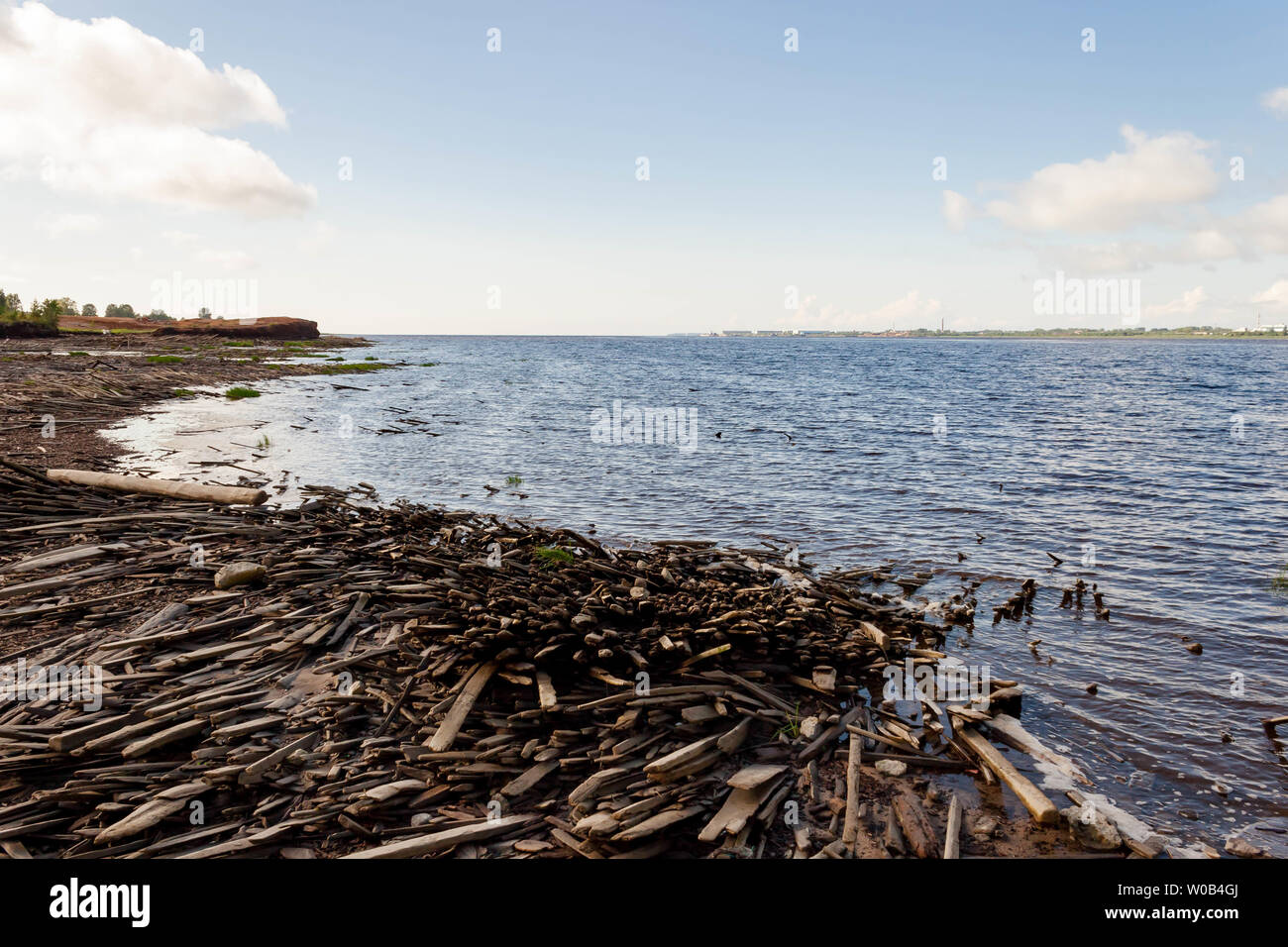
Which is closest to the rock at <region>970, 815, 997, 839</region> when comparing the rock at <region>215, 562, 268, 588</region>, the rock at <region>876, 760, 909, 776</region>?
the rock at <region>876, 760, 909, 776</region>

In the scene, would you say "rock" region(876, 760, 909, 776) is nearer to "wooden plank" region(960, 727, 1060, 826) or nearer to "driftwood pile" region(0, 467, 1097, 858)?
"driftwood pile" region(0, 467, 1097, 858)

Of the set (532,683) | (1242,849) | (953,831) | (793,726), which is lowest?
(1242,849)

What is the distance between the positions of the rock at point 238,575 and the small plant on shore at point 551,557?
466cm

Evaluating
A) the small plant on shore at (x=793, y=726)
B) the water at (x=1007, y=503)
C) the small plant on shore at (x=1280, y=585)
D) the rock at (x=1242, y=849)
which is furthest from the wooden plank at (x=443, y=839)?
the small plant on shore at (x=1280, y=585)

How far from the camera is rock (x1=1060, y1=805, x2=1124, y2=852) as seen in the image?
671 centimetres

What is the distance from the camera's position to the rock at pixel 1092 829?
22.0ft

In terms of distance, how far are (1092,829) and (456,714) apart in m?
6.71

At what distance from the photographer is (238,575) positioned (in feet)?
37.0

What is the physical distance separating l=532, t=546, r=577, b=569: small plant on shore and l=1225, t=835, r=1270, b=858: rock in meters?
9.32

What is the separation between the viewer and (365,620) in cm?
1027

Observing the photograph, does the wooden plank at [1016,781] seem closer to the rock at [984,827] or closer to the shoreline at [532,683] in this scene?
the shoreline at [532,683]

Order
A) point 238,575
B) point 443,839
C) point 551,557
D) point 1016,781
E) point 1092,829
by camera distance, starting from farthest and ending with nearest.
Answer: point 551,557 → point 238,575 → point 1016,781 → point 1092,829 → point 443,839

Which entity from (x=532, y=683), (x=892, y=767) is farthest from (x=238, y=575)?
(x=892, y=767)

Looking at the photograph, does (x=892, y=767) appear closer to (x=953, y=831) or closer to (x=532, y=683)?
(x=953, y=831)
